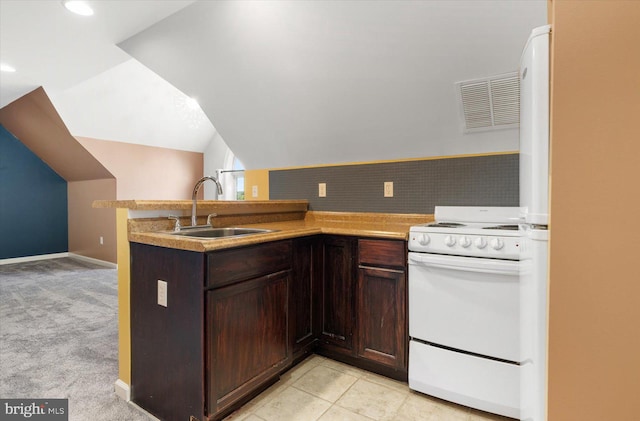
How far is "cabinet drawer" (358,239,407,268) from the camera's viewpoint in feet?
6.14

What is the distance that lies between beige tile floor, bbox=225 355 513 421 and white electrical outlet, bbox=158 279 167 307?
0.65m

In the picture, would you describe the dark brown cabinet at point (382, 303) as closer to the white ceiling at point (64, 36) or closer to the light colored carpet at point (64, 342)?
the light colored carpet at point (64, 342)

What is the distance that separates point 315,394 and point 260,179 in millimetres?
2078

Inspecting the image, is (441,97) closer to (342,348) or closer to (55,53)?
(342,348)

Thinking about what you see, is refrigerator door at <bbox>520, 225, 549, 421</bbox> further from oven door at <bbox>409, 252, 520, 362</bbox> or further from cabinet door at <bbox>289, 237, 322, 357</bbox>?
cabinet door at <bbox>289, 237, 322, 357</bbox>

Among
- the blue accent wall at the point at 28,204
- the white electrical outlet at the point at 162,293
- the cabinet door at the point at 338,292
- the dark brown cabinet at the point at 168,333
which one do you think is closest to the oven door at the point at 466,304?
the cabinet door at the point at 338,292

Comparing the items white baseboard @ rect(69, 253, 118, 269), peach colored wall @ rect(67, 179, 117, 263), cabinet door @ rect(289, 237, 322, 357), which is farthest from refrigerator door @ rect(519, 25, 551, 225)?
white baseboard @ rect(69, 253, 118, 269)

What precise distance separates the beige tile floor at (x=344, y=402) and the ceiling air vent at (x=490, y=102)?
166 centimetres

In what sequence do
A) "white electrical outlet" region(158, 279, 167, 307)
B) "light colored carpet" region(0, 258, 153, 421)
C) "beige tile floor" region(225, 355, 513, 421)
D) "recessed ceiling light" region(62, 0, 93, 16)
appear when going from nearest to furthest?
"white electrical outlet" region(158, 279, 167, 307) < "beige tile floor" region(225, 355, 513, 421) < "light colored carpet" region(0, 258, 153, 421) < "recessed ceiling light" region(62, 0, 93, 16)

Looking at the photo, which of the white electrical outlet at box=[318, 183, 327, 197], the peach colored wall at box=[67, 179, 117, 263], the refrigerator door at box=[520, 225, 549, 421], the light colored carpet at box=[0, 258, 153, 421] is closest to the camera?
the refrigerator door at box=[520, 225, 549, 421]

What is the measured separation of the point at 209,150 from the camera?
20.3ft

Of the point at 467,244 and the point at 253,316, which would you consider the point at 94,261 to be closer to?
the point at 253,316

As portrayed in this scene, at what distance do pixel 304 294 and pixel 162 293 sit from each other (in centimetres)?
83

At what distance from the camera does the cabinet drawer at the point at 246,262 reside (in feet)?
4.72
